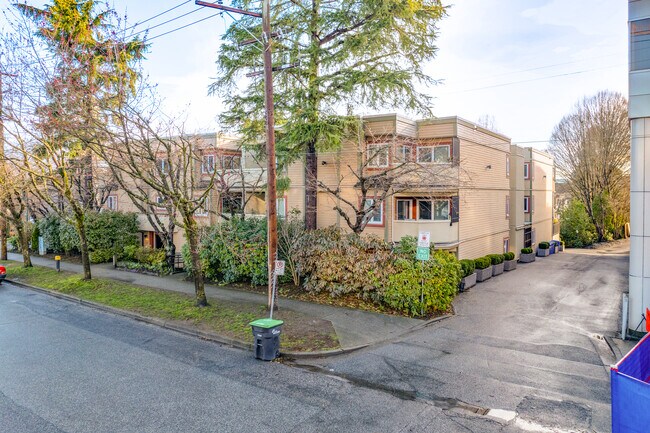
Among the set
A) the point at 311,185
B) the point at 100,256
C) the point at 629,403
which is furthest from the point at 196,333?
the point at 100,256

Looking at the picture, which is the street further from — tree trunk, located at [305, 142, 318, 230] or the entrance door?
the entrance door

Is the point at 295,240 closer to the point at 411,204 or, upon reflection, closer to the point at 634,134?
the point at 411,204

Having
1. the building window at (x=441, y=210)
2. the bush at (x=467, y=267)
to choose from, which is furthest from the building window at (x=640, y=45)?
the bush at (x=467, y=267)

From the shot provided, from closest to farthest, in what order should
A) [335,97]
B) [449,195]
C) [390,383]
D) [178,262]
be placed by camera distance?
[390,383] < [335,97] < [449,195] < [178,262]

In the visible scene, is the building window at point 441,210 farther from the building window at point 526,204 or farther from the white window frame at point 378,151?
the building window at point 526,204

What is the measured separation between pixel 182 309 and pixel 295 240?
518 cm

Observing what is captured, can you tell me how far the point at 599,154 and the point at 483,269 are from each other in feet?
84.5

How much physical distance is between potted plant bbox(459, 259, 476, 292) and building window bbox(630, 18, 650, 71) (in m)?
10.3

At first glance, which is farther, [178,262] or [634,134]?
[178,262]

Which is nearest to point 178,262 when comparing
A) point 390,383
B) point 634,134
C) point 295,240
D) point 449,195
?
point 295,240

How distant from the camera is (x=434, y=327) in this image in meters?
12.9

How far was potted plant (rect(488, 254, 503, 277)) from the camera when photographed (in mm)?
23219

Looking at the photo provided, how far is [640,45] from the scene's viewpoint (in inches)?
466

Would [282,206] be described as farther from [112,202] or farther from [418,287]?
[112,202]
